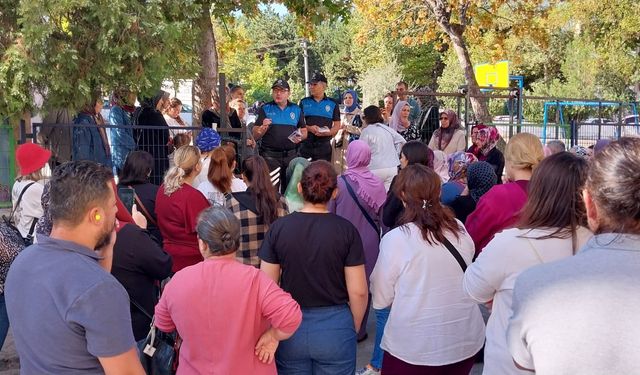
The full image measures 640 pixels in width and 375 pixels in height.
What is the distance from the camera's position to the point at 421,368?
373cm

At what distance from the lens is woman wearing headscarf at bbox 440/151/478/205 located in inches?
206

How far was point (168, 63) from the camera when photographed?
7664 millimetres

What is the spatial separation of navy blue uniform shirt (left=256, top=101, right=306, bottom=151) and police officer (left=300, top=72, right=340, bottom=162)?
0.51 metres

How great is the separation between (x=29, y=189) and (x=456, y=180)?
11.0 ft

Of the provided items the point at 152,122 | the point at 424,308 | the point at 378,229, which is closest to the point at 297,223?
the point at 424,308

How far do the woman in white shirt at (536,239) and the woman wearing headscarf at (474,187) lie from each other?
2.16 metres

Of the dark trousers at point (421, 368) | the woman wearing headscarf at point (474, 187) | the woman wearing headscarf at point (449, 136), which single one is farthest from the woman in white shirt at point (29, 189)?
the woman wearing headscarf at point (449, 136)

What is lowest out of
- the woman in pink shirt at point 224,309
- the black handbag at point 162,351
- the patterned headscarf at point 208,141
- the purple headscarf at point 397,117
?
the black handbag at point 162,351

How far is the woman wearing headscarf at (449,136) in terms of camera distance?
9063mm

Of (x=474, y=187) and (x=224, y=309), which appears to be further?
(x=474, y=187)

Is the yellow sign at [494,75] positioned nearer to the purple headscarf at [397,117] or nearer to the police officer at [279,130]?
the purple headscarf at [397,117]

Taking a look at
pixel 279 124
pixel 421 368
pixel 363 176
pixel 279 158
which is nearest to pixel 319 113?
pixel 279 124

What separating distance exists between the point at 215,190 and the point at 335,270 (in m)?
1.88

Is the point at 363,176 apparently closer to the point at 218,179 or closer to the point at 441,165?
the point at 218,179
